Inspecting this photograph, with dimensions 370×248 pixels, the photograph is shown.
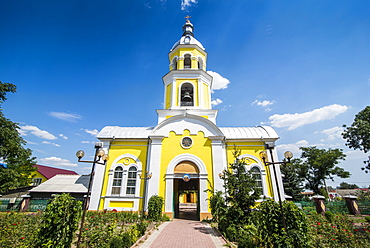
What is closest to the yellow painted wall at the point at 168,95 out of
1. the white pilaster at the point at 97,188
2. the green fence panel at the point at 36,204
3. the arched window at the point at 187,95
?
the arched window at the point at 187,95

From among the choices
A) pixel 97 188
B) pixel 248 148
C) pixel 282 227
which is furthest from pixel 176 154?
pixel 282 227

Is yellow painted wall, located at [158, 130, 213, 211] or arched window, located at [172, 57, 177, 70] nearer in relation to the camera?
yellow painted wall, located at [158, 130, 213, 211]

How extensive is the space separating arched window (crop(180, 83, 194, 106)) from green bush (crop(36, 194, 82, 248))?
515 inches

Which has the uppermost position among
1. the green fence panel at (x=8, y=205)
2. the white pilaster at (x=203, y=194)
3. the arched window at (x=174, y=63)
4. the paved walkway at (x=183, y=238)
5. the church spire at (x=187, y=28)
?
the church spire at (x=187, y=28)

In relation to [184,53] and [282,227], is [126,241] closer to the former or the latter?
[282,227]

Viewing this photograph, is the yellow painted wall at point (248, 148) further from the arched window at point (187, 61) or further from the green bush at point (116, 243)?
the green bush at point (116, 243)

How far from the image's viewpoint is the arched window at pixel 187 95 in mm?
17344

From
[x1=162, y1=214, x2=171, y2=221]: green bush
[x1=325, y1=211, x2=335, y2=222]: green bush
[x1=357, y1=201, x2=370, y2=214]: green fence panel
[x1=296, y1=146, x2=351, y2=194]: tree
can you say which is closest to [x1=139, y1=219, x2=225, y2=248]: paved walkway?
[x1=162, y1=214, x2=171, y2=221]: green bush

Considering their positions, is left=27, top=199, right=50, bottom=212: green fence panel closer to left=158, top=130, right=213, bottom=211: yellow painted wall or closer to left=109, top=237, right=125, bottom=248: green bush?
left=158, top=130, right=213, bottom=211: yellow painted wall

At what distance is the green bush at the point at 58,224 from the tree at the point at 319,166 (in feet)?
121

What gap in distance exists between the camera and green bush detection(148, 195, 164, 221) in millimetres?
12051

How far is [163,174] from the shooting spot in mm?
14031

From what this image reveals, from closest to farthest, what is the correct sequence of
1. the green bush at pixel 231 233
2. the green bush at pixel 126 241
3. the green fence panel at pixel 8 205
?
the green bush at pixel 126 241, the green bush at pixel 231 233, the green fence panel at pixel 8 205

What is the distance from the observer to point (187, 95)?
17.3 meters
